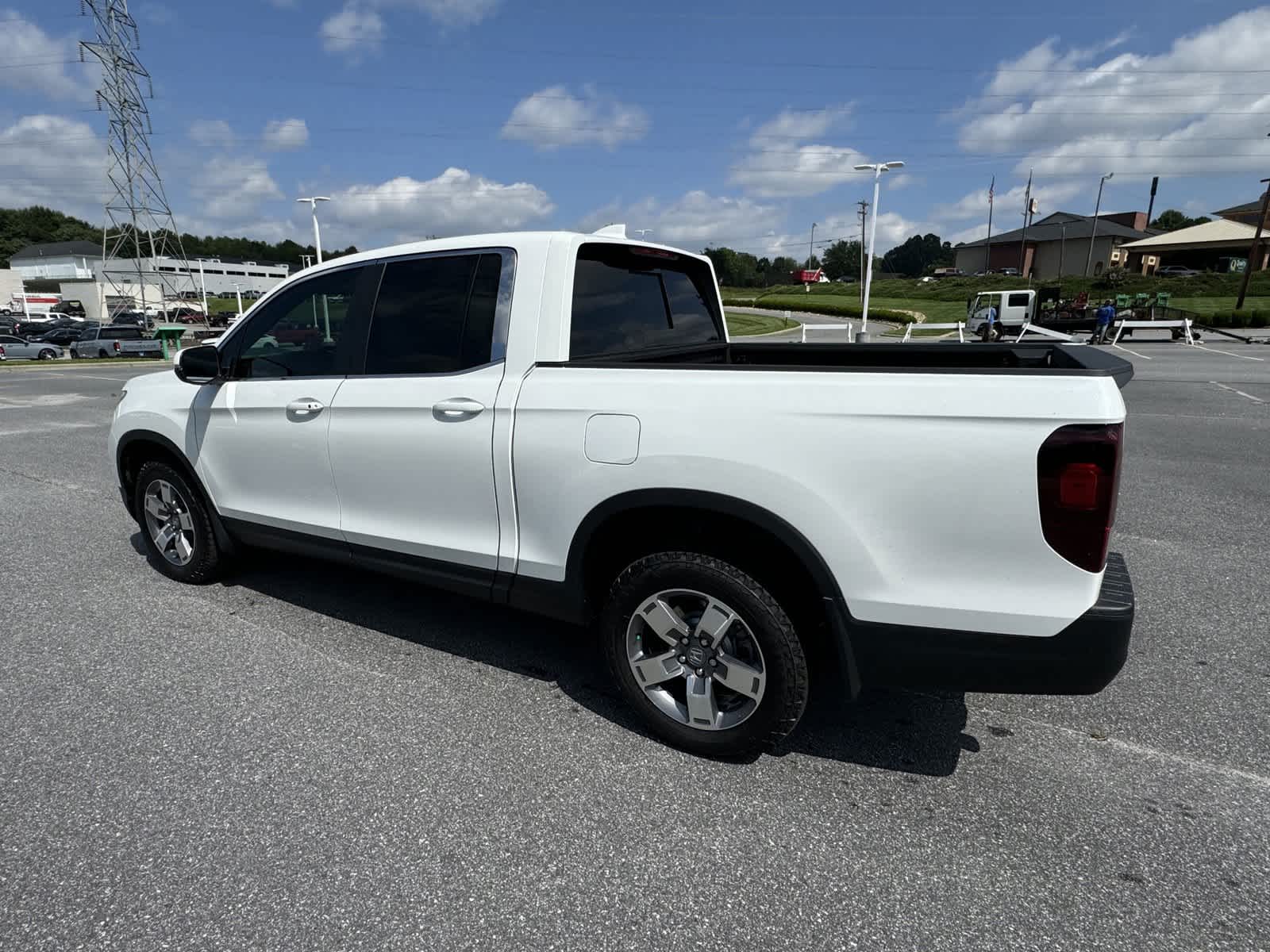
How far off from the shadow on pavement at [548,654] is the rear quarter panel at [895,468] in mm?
792

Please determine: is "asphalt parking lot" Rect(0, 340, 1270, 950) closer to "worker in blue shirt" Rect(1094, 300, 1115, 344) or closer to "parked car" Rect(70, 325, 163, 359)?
"worker in blue shirt" Rect(1094, 300, 1115, 344)

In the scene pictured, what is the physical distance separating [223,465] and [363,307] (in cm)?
129

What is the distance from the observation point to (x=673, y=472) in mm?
2482

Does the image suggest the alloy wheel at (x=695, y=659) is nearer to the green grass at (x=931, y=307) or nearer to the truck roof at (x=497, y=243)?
the truck roof at (x=497, y=243)

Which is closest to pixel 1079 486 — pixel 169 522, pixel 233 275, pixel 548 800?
pixel 548 800

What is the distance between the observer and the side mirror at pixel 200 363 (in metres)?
3.83

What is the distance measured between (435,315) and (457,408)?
511mm

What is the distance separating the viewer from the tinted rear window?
123 inches

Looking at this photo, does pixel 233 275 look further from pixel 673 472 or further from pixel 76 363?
pixel 673 472

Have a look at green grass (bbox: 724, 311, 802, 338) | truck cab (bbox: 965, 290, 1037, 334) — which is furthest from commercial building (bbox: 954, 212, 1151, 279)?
truck cab (bbox: 965, 290, 1037, 334)

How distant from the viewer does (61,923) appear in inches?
79.2

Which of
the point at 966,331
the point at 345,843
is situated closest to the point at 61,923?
the point at 345,843

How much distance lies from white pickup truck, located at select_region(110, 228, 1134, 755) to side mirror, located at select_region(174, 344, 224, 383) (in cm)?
2

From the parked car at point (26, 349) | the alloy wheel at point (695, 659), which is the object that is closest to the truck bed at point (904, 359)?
the alloy wheel at point (695, 659)
